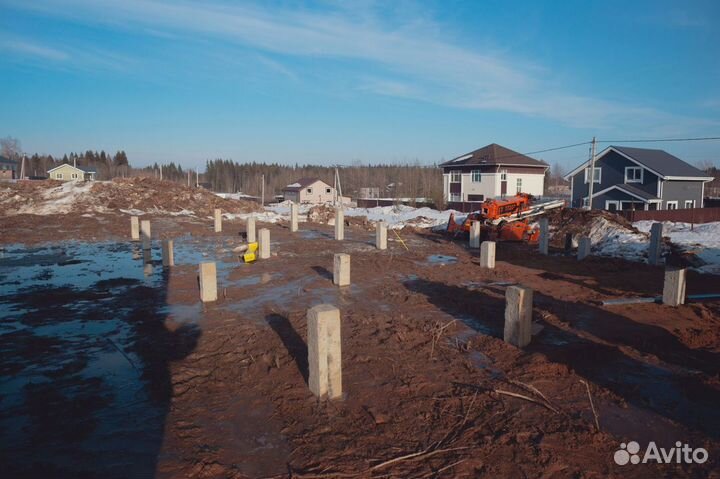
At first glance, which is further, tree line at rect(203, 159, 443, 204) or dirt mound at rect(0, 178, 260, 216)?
tree line at rect(203, 159, 443, 204)

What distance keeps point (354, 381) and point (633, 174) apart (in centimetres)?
3576

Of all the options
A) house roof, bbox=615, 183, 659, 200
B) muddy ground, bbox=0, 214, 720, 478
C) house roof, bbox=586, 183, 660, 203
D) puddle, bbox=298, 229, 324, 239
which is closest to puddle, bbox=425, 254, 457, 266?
muddy ground, bbox=0, 214, 720, 478

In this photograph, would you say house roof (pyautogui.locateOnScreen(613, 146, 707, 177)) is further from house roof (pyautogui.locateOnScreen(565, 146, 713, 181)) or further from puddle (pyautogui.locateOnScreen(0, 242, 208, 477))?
puddle (pyautogui.locateOnScreen(0, 242, 208, 477))

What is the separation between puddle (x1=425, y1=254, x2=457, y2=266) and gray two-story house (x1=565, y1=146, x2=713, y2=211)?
73.1 ft

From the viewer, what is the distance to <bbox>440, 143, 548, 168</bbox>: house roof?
4416cm

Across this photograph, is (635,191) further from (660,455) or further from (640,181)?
(660,455)

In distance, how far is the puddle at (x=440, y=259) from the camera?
15094mm

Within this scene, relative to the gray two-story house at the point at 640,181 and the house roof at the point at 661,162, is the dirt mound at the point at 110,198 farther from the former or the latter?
the house roof at the point at 661,162

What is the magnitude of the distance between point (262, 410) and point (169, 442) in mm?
968

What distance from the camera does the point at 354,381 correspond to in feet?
18.7

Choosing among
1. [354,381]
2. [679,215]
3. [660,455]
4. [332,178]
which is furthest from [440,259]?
[332,178]

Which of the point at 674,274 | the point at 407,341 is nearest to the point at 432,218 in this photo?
the point at 674,274

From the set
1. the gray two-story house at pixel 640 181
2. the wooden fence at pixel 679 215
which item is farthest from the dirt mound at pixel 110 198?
the gray two-story house at pixel 640 181

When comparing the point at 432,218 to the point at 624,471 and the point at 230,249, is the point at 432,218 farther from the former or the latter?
the point at 624,471
